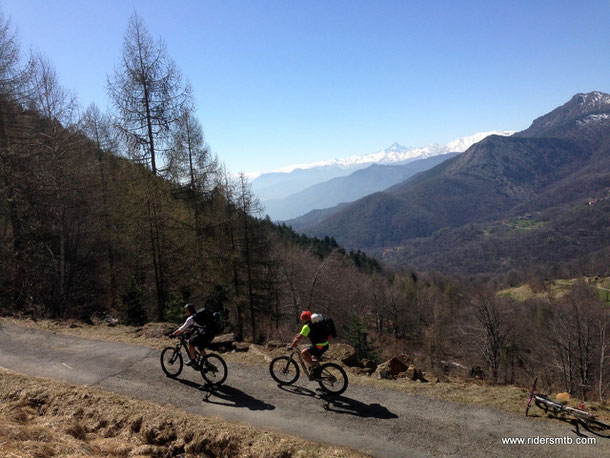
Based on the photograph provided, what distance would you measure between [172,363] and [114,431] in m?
2.25

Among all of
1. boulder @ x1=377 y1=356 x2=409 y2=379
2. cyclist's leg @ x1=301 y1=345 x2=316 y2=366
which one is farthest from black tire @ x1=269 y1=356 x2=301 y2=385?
boulder @ x1=377 y1=356 x2=409 y2=379

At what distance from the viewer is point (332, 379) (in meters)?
7.99

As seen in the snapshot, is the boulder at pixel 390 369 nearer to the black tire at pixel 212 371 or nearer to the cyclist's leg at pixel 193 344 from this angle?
the black tire at pixel 212 371

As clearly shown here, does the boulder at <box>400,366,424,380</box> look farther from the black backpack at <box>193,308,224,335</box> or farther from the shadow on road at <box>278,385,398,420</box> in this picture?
the black backpack at <box>193,308,224,335</box>

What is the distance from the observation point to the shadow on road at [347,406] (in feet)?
23.2

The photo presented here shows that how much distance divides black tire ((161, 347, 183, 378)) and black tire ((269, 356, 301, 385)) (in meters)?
2.43

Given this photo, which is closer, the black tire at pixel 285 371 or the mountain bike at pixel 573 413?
the mountain bike at pixel 573 413

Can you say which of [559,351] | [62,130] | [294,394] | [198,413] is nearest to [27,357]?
[198,413]

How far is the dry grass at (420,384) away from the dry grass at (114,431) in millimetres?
2899

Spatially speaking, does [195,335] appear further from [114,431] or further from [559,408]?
[559,408]

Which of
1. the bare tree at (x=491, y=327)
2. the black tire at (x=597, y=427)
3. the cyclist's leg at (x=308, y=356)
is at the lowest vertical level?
the bare tree at (x=491, y=327)

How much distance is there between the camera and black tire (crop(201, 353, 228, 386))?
8.40 metres

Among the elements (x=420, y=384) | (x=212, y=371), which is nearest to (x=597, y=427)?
(x=420, y=384)

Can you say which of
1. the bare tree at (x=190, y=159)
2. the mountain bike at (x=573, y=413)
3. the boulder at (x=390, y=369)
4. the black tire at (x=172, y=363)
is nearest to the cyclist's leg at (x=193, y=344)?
the black tire at (x=172, y=363)
